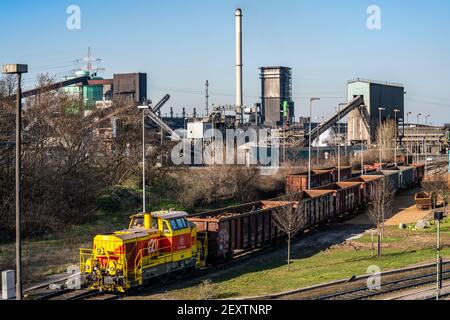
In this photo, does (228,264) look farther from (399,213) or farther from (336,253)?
(399,213)

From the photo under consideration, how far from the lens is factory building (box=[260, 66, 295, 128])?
158m

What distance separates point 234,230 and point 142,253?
720cm

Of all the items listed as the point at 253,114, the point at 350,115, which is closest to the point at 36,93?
the point at 253,114

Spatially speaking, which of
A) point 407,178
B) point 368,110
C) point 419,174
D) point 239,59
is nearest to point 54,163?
point 407,178

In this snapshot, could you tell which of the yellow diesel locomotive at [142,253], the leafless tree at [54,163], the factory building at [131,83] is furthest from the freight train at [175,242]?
the factory building at [131,83]

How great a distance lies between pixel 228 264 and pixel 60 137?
21727 millimetres

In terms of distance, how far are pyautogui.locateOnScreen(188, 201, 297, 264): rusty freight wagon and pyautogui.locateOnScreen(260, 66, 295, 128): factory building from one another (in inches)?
4886

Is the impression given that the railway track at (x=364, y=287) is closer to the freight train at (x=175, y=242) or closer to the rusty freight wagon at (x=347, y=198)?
the freight train at (x=175, y=242)

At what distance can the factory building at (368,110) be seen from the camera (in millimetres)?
113750

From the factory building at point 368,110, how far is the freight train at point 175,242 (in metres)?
78.9

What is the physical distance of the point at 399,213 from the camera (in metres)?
47.5

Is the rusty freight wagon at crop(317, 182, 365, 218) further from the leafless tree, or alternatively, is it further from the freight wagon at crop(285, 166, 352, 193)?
the leafless tree

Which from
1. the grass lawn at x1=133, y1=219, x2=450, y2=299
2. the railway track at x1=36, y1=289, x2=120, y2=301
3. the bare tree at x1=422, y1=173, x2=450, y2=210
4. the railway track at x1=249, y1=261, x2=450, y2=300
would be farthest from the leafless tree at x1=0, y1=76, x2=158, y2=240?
the bare tree at x1=422, y1=173, x2=450, y2=210
